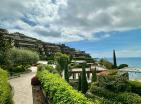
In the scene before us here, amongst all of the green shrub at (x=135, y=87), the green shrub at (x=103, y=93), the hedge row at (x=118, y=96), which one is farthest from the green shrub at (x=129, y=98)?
the green shrub at (x=135, y=87)

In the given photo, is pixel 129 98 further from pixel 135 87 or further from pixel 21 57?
pixel 21 57

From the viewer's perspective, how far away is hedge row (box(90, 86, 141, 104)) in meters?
26.3

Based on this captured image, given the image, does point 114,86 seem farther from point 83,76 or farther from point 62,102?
point 62,102

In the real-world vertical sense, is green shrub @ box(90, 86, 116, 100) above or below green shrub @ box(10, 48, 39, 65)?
below

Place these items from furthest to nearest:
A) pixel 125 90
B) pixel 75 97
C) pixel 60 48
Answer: pixel 60 48 < pixel 125 90 < pixel 75 97

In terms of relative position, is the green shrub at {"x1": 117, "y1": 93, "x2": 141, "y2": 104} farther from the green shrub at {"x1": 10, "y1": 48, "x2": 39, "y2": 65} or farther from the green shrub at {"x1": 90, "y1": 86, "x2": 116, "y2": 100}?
the green shrub at {"x1": 10, "y1": 48, "x2": 39, "y2": 65}

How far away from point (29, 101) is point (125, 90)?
12.5 meters

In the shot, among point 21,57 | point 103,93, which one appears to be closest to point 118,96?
point 103,93

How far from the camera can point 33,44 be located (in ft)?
430

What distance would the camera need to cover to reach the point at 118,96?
29.2 metres

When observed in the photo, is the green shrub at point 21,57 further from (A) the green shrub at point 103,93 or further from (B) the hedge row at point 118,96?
(B) the hedge row at point 118,96

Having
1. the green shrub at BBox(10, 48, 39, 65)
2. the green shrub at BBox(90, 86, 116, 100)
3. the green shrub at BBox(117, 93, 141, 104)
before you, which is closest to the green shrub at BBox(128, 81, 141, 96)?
the green shrub at BBox(90, 86, 116, 100)

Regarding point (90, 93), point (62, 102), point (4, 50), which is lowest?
point (90, 93)

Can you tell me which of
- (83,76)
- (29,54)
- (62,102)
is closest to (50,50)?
(29,54)
